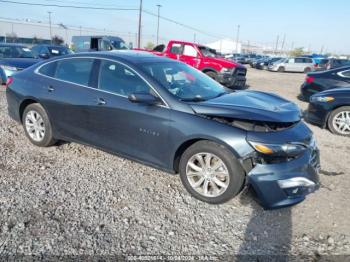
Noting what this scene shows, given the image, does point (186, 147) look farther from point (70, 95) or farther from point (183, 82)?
point (70, 95)

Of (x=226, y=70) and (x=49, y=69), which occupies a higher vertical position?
(x=49, y=69)

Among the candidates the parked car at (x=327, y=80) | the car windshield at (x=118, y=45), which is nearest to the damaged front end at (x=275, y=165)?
the parked car at (x=327, y=80)

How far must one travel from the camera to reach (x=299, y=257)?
107 inches

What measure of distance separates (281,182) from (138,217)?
152 cm

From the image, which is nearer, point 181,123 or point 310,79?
point 181,123

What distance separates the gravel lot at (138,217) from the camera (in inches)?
109

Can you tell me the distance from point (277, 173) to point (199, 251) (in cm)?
112

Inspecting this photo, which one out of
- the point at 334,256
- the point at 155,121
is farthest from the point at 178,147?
the point at 334,256

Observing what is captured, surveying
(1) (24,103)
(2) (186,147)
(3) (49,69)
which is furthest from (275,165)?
(1) (24,103)

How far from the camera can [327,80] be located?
8.97 metres

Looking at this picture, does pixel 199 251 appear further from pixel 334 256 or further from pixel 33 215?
pixel 33 215

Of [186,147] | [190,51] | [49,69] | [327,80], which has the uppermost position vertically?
[190,51]

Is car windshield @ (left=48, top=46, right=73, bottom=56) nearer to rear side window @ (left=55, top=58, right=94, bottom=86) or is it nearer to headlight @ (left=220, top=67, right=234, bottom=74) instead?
headlight @ (left=220, top=67, right=234, bottom=74)

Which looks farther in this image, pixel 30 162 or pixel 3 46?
pixel 3 46
